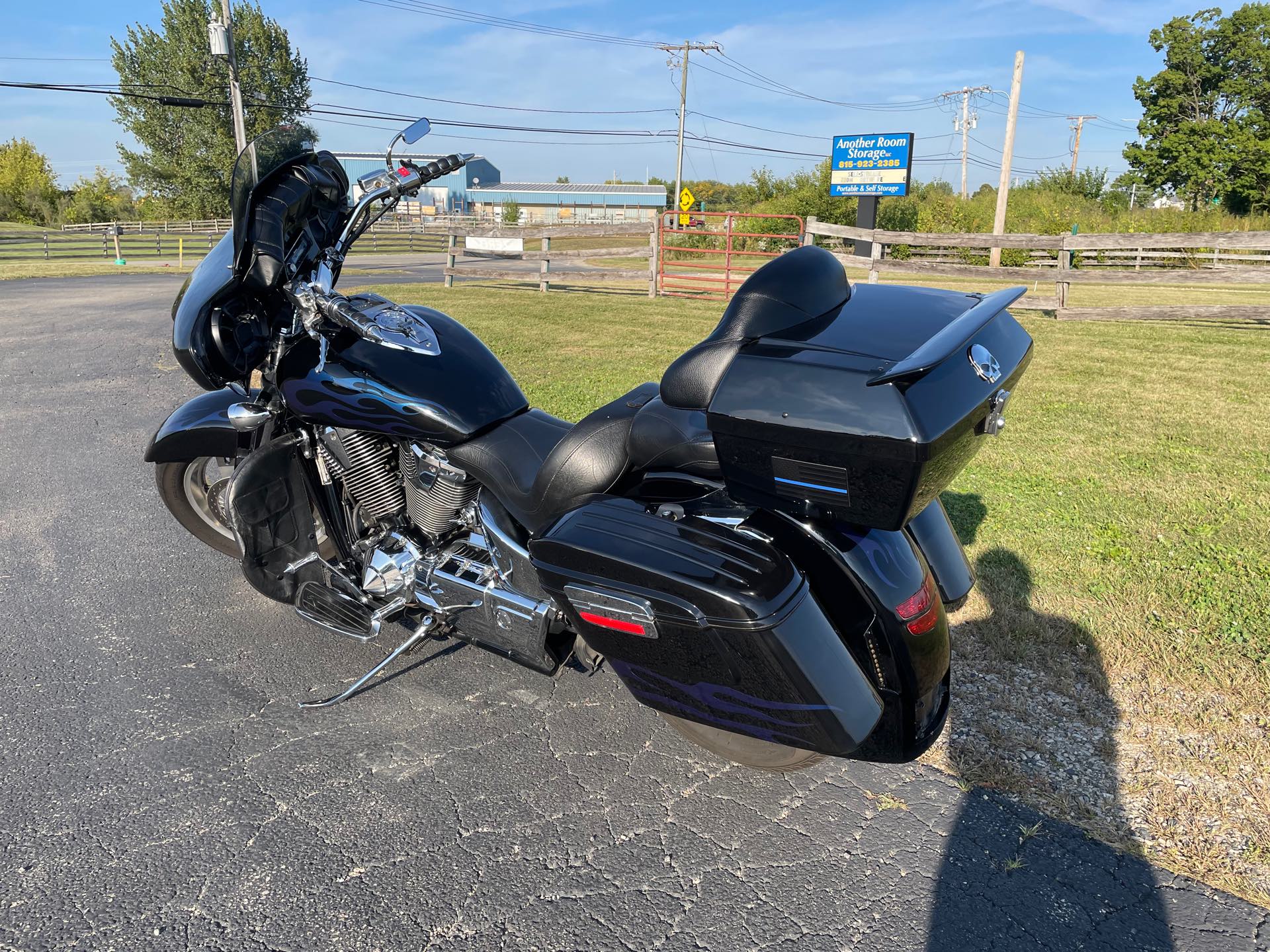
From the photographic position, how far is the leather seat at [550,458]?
2348 mm

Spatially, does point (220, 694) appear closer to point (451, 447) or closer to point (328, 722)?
point (328, 722)

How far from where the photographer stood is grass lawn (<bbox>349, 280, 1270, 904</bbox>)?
2.38m

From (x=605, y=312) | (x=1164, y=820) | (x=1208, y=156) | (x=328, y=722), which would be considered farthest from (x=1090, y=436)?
(x=1208, y=156)

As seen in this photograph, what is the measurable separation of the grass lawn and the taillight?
0.73m

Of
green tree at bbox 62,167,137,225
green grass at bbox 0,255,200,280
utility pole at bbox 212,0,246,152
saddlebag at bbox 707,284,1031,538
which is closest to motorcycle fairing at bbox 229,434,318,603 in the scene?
saddlebag at bbox 707,284,1031,538

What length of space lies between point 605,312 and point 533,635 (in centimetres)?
1099

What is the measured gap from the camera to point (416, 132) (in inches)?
113

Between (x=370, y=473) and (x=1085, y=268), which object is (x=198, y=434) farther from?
(x=1085, y=268)

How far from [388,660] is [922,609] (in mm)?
1660

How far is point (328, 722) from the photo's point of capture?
9.05 feet

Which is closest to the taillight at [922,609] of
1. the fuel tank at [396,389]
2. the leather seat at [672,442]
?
the leather seat at [672,442]

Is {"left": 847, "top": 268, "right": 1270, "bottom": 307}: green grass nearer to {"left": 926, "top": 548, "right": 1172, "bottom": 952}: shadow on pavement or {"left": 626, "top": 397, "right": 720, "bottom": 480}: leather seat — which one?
{"left": 926, "top": 548, "right": 1172, "bottom": 952}: shadow on pavement

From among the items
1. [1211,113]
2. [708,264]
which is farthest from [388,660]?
[1211,113]

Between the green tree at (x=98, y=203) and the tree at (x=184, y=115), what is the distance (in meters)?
5.94
